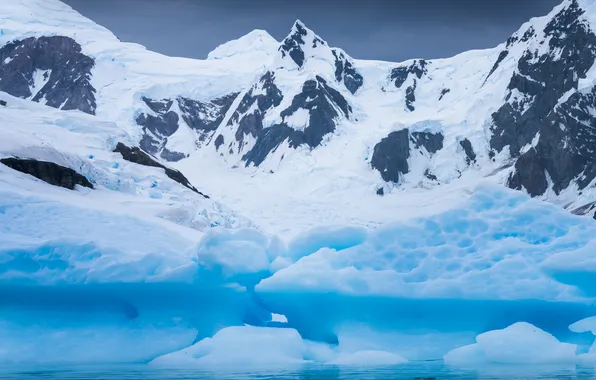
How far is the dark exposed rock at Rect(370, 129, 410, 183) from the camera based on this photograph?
378ft

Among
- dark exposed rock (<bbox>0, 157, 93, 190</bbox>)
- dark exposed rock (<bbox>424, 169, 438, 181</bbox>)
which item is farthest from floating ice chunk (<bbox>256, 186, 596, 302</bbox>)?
dark exposed rock (<bbox>424, 169, 438, 181</bbox>)

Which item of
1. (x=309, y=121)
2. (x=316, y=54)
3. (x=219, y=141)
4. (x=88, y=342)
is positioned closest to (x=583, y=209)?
(x=309, y=121)

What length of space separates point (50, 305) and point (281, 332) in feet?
18.4

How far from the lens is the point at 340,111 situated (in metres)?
132

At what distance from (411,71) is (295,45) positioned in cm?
2299

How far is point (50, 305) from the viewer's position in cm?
1945

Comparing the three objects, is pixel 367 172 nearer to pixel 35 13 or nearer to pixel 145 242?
pixel 145 242

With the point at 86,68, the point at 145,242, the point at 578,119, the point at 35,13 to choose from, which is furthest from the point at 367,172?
the point at 35,13

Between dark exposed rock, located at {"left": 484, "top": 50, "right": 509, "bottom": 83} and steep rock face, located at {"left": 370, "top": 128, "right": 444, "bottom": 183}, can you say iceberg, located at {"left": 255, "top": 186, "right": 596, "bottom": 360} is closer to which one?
steep rock face, located at {"left": 370, "top": 128, "right": 444, "bottom": 183}

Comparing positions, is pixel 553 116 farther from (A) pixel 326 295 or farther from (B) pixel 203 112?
(A) pixel 326 295

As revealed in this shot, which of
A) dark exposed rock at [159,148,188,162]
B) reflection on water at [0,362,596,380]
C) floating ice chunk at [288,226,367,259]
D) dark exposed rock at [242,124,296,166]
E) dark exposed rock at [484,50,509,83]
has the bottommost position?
reflection on water at [0,362,596,380]

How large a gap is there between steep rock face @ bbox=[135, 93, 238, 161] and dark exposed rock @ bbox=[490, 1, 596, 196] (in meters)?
57.0

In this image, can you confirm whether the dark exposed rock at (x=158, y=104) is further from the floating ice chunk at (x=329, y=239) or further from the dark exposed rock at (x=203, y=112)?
the floating ice chunk at (x=329, y=239)

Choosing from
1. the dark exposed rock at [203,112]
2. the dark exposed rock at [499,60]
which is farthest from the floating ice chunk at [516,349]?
the dark exposed rock at [203,112]
